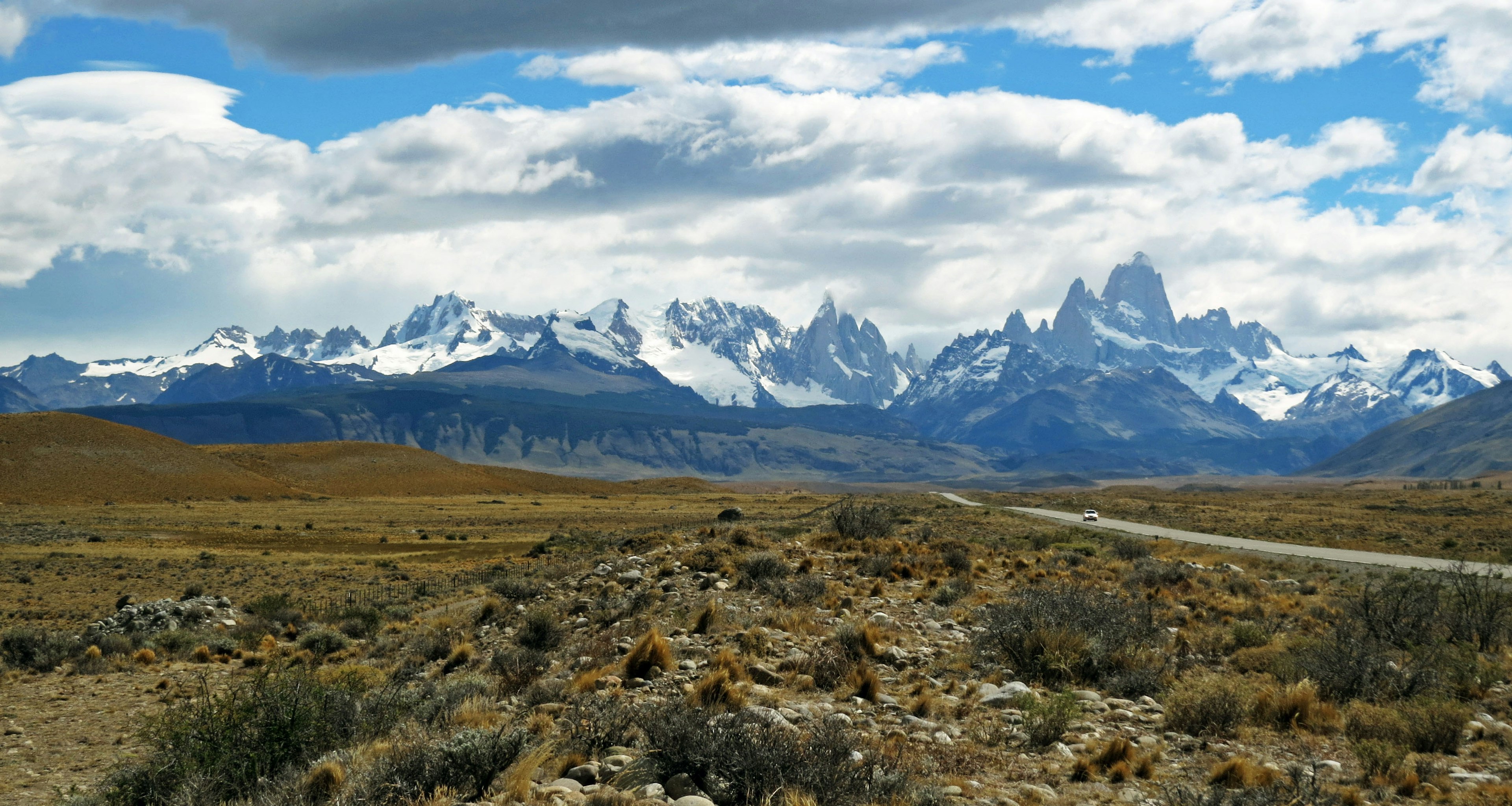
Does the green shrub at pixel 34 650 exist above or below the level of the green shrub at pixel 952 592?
below

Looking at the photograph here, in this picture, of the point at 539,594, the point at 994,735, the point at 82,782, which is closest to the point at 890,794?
the point at 994,735

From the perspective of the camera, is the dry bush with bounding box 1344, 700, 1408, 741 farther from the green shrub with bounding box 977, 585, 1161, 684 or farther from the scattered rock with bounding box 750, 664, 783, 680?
the scattered rock with bounding box 750, 664, 783, 680

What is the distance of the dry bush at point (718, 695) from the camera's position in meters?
12.5

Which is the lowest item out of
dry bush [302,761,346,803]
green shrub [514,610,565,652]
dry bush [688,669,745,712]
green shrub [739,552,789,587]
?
green shrub [514,610,565,652]

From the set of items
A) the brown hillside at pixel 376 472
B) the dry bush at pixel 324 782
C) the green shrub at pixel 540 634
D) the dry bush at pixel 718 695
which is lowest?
the brown hillside at pixel 376 472

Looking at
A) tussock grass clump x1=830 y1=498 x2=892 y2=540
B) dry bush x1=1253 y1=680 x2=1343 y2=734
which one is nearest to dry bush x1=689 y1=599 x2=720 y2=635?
dry bush x1=1253 y1=680 x2=1343 y2=734

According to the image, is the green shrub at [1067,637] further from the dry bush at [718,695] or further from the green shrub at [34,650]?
the green shrub at [34,650]

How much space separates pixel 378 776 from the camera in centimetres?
967

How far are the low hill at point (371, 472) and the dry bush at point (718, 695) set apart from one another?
12757cm

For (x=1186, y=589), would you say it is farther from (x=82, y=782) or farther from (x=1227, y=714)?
(x=82, y=782)

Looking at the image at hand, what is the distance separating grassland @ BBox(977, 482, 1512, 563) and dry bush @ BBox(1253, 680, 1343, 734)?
3071cm

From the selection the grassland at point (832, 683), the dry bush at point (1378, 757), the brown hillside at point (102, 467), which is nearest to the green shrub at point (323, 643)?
the grassland at point (832, 683)

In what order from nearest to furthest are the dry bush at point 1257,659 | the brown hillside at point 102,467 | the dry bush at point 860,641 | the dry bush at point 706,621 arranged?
1. the dry bush at point 1257,659
2. the dry bush at point 860,641
3. the dry bush at point 706,621
4. the brown hillside at point 102,467

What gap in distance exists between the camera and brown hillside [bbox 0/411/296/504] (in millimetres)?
106250
